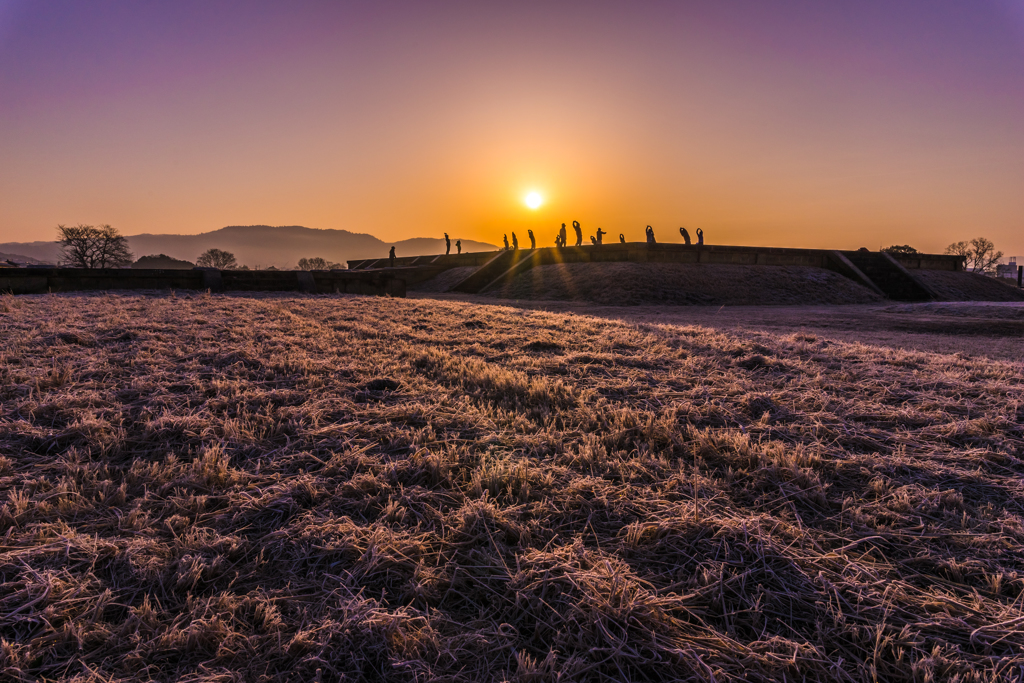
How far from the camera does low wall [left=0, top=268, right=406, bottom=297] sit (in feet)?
42.9

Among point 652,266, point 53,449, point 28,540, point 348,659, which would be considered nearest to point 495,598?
point 348,659

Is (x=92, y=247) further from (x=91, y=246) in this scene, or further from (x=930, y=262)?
(x=930, y=262)

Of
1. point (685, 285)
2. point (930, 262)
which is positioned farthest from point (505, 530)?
point (930, 262)

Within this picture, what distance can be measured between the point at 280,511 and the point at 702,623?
1.72 m

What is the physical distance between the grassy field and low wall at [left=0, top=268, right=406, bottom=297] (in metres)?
13.5

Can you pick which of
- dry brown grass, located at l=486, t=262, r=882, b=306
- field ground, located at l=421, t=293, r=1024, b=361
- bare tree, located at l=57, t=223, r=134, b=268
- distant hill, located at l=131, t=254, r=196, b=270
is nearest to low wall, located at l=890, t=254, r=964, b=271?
dry brown grass, located at l=486, t=262, r=882, b=306

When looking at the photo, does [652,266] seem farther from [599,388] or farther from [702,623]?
[702,623]

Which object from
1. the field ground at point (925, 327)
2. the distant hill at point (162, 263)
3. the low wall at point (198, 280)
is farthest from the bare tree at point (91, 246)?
the field ground at point (925, 327)

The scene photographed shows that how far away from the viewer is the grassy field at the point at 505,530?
1.26m

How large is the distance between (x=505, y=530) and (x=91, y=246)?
61.6 metres

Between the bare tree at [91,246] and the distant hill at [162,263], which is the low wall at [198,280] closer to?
the bare tree at [91,246]

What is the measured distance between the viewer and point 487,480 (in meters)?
2.14

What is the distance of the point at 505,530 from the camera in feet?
5.90

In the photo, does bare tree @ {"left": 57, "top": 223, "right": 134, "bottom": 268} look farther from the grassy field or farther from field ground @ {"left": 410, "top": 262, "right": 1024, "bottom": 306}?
the grassy field
